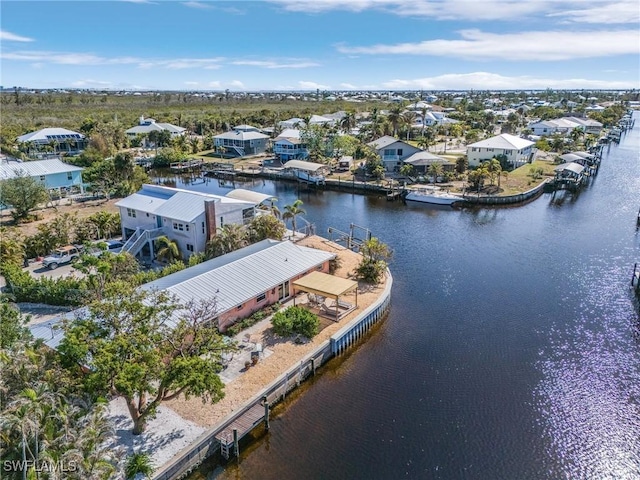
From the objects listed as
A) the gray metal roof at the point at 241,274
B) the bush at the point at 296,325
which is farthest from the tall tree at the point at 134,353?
the bush at the point at 296,325

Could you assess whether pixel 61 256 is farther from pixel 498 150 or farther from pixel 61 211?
pixel 498 150

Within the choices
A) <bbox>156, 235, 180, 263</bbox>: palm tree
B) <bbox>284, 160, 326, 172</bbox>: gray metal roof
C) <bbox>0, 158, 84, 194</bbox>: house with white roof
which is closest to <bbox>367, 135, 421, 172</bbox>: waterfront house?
<bbox>284, 160, 326, 172</bbox>: gray metal roof

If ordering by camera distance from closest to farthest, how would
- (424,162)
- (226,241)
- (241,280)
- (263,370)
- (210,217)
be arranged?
(263,370) < (241,280) < (226,241) < (210,217) < (424,162)

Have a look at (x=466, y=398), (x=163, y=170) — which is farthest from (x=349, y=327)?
(x=163, y=170)

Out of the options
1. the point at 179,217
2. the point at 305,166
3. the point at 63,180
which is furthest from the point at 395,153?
the point at 63,180

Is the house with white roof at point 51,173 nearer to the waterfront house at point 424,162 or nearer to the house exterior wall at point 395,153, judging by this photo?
the house exterior wall at point 395,153
